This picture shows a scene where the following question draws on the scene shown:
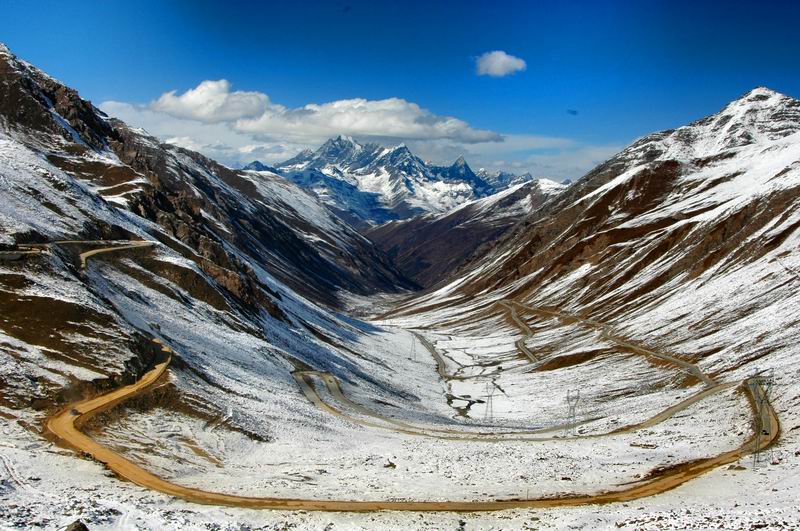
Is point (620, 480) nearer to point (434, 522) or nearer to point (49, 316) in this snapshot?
point (434, 522)

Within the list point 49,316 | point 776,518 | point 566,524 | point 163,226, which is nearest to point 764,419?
point 776,518

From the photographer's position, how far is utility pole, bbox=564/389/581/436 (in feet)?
234

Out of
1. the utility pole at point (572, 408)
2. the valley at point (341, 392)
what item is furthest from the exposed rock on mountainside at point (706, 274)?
the utility pole at point (572, 408)

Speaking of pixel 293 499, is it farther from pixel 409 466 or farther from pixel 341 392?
pixel 341 392

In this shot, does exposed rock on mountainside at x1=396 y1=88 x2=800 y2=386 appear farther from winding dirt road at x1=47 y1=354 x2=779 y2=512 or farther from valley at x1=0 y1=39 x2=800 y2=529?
winding dirt road at x1=47 y1=354 x2=779 y2=512

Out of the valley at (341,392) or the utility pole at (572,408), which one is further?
the utility pole at (572,408)

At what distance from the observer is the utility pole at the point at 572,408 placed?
234 ft

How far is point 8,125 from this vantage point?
143375 mm

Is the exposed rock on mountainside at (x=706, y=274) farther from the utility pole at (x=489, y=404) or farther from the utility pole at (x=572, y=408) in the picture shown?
the utility pole at (x=489, y=404)

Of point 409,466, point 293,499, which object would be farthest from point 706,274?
point 293,499

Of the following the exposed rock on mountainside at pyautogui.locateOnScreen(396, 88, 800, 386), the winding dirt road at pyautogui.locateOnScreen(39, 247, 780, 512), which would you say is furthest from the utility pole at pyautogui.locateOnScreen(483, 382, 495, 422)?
the winding dirt road at pyautogui.locateOnScreen(39, 247, 780, 512)

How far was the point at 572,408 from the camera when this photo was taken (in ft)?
274

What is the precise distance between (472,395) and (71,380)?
69.0 metres

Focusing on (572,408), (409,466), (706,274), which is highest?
(706,274)
